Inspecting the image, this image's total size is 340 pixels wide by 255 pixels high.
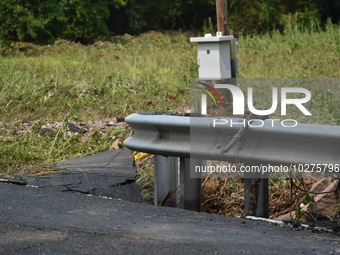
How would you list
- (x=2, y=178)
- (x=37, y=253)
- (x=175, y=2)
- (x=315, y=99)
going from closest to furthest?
(x=37, y=253) < (x=2, y=178) < (x=315, y=99) < (x=175, y=2)

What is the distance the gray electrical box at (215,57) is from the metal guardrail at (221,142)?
795cm

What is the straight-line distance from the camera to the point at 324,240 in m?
4.98

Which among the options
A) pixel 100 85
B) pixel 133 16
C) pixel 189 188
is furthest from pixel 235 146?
pixel 133 16

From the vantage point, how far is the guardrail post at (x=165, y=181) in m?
6.43

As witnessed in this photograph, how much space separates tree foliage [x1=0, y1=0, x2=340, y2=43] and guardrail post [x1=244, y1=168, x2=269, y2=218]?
84.3ft

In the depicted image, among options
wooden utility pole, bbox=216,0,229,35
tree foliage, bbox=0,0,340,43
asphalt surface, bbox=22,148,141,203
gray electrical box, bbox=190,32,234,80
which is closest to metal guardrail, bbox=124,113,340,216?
asphalt surface, bbox=22,148,141,203

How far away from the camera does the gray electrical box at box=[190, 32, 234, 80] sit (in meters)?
14.6

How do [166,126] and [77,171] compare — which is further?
[77,171]

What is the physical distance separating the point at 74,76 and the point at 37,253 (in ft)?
49.4

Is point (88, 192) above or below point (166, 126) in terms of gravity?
below

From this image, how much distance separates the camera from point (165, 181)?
654cm

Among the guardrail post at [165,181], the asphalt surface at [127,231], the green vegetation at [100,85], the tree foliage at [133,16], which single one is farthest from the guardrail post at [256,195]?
the tree foliage at [133,16]

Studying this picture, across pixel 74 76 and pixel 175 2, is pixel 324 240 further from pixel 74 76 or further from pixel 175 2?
pixel 175 2

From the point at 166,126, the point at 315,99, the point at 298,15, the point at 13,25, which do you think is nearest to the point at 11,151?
the point at 166,126
